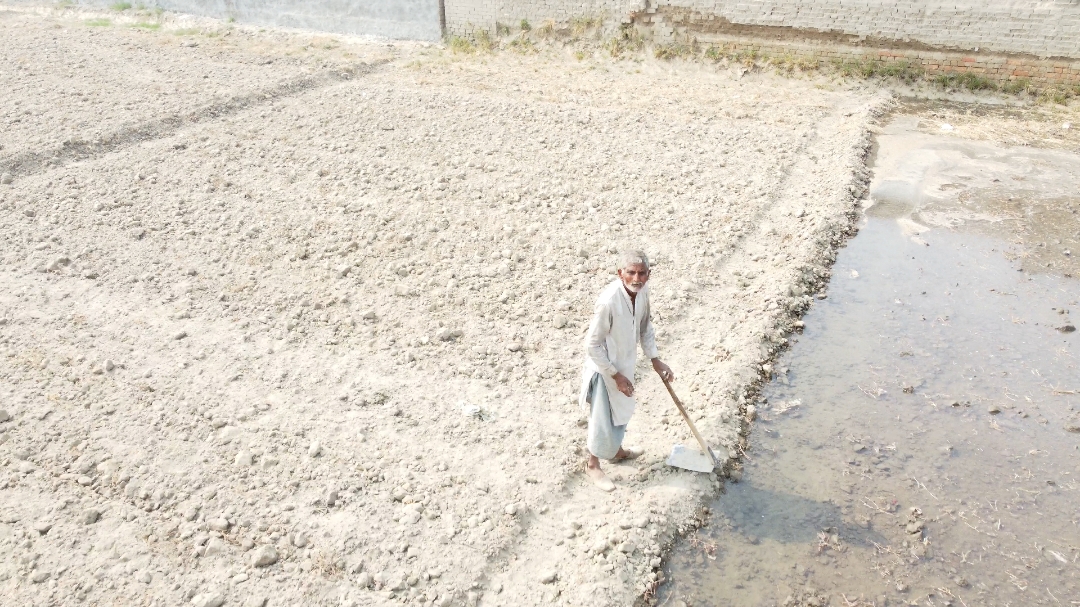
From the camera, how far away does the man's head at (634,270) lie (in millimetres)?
3488

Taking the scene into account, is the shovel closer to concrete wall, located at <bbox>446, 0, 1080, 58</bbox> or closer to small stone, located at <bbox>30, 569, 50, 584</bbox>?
small stone, located at <bbox>30, 569, 50, 584</bbox>

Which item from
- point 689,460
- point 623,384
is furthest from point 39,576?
point 689,460

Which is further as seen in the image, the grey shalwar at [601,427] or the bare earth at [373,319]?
the grey shalwar at [601,427]

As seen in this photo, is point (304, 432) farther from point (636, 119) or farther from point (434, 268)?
point (636, 119)

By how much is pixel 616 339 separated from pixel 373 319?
7.89ft

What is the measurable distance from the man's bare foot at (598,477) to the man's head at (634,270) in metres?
1.04

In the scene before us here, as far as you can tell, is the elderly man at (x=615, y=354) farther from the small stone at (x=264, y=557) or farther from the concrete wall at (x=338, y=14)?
the concrete wall at (x=338, y=14)

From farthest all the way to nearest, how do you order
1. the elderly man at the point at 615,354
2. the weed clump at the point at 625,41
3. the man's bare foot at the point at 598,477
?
1. the weed clump at the point at 625,41
2. the man's bare foot at the point at 598,477
3. the elderly man at the point at 615,354

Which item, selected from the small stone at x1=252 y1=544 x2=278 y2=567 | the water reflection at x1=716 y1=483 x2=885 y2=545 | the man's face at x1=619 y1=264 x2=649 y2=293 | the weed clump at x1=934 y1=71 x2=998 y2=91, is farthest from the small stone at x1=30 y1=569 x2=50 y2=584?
the weed clump at x1=934 y1=71 x2=998 y2=91

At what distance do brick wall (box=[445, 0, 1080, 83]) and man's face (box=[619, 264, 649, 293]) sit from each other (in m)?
9.03

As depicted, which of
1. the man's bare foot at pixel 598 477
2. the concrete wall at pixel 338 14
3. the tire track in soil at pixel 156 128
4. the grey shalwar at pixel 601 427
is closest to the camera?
the grey shalwar at pixel 601 427

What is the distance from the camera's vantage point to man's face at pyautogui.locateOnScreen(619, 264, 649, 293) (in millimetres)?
3488

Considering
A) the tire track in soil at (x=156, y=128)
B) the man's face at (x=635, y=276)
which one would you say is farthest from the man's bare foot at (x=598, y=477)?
the tire track in soil at (x=156, y=128)

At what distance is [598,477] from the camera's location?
4.02 m
